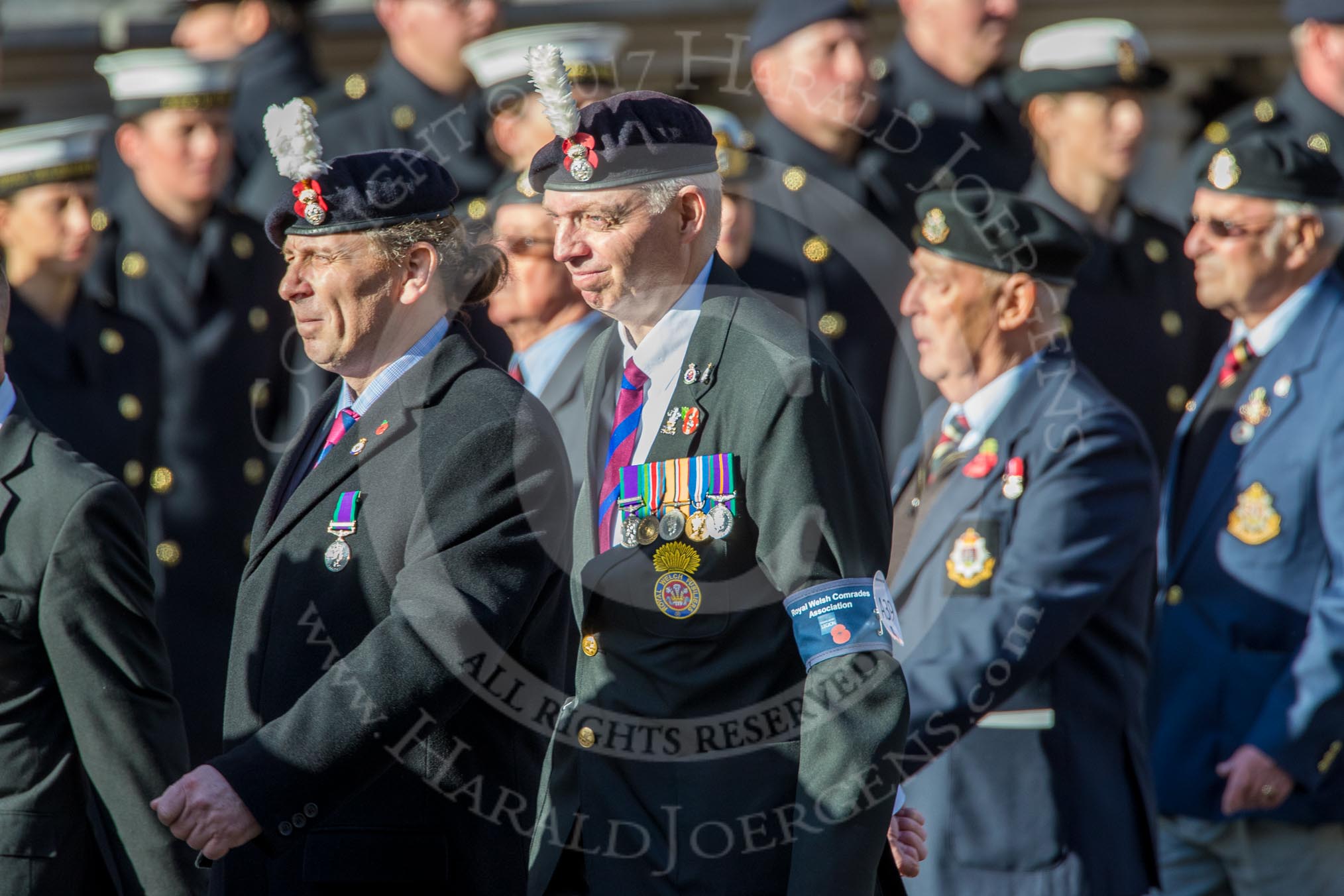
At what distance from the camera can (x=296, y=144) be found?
3.83m

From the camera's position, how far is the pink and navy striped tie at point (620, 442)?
3531mm

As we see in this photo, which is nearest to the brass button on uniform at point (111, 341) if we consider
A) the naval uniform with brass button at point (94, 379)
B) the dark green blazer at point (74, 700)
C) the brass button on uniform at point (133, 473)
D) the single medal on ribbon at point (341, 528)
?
the naval uniform with brass button at point (94, 379)

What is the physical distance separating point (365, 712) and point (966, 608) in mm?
1737

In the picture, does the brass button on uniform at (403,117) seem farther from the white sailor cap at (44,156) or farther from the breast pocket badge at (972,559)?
the breast pocket badge at (972,559)

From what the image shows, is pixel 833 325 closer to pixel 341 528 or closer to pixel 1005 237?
pixel 1005 237

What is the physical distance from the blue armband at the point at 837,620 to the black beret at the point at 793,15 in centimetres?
370

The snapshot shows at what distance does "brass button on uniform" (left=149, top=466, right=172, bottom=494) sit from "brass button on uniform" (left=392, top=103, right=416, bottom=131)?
151cm

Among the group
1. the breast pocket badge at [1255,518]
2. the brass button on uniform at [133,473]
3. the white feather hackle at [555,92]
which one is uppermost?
the white feather hackle at [555,92]

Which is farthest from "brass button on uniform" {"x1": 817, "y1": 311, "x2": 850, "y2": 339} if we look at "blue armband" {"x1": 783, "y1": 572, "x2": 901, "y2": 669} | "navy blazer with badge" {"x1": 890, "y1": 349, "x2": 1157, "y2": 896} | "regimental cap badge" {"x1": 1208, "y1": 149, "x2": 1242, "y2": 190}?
"blue armband" {"x1": 783, "y1": 572, "x2": 901, "y2": 669}

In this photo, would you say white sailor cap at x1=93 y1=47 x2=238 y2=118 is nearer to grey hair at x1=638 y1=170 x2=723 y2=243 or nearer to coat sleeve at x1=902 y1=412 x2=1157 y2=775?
coat sleeve at x1=902 y1=412 x2=1157 y2=775

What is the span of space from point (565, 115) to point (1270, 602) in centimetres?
274

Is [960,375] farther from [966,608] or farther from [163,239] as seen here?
[163,239]

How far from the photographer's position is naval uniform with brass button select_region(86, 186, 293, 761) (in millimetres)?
6754

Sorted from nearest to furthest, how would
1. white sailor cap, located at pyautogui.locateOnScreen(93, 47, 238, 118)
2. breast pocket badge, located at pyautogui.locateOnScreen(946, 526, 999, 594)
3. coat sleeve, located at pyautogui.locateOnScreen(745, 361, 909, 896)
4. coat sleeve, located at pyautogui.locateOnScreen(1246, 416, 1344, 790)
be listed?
1. coat sleeve, located at pyautogui.locateOnScreen(745, 361, 909, 896)
2. breast pocket badge, located at pyautogui.locateOnScreen(946, 526, 999, 594)
3. coat sleeve, located at pyautogui.locateOnScreen(1246, 416, 1344, 790)
4. white sailor cap, located at pyautogui.locateOnScreen(93, 47, 238, 118)
